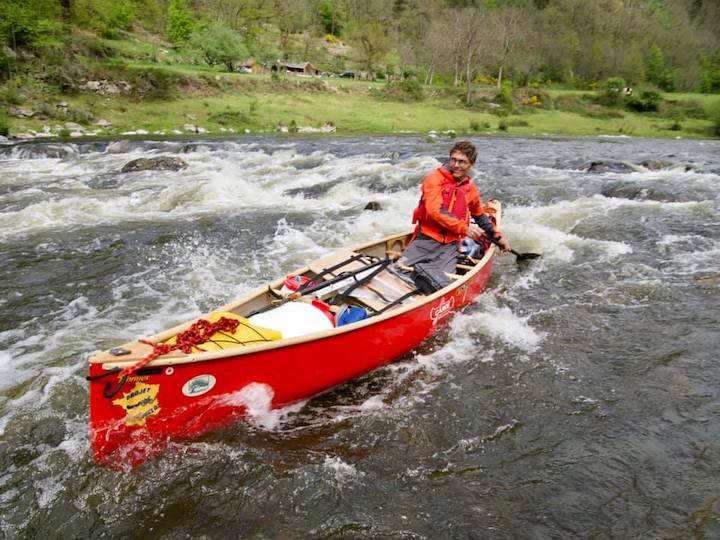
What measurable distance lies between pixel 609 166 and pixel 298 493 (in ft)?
54.9

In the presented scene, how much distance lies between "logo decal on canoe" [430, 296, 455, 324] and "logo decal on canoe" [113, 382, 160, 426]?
3.28m

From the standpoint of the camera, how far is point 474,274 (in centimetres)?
683

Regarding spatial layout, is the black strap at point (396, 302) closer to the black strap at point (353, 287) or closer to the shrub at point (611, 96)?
the black strap at point (353, 287)

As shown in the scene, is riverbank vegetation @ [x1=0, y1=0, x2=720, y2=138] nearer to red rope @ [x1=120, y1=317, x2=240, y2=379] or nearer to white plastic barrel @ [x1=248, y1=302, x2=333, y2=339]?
white plastic barrel @ [x1=248, y1=302, x2=333, y2=339]

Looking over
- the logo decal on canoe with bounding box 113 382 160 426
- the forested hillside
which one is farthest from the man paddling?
the forested hillside

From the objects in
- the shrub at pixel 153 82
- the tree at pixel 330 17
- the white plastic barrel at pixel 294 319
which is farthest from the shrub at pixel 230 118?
the tree at pixel 330 17

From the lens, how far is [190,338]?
425 centimetres

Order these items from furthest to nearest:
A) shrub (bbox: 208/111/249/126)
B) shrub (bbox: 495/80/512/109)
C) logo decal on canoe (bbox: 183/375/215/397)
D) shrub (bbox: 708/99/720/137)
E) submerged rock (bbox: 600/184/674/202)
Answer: shrub (bbox: 495/80/512/109)
shrub (bbox: 708/99/720/137)
shrub (bbox: 208/111/249/126)
submerged rock (bbox: 600/184/674/202)
logo decal on canoe (bbox: 183/375/215/397)

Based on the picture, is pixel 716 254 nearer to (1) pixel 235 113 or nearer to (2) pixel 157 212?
(2) pixel 157 212

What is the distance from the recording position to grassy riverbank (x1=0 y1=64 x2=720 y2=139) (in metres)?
28.2

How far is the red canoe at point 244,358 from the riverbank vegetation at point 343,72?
25140 mm

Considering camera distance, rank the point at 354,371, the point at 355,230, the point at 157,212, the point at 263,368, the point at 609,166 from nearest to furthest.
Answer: the point at 263,368 → the point at 354,371 → the point at 355,230 → the point at 157,212 → the point at 609,166

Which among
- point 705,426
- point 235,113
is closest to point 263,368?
point 705,426

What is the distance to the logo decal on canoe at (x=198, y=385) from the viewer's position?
13.1 ft
